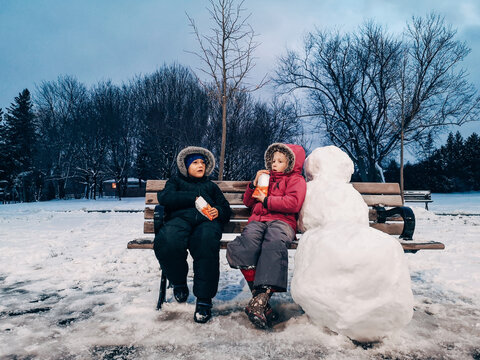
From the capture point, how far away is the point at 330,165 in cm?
291

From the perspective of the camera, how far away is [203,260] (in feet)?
8.43

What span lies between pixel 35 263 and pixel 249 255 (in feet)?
10.5

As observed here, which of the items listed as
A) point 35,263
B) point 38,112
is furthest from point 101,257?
point 38,112

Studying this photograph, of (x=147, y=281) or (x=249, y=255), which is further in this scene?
(x=147, y=281)

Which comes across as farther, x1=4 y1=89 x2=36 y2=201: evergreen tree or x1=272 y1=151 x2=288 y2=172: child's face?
x1=4 y1=89 x2=36 y2=201: evergreen tree

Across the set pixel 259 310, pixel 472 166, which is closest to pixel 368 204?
pixel 259 310

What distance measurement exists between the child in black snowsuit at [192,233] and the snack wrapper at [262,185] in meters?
0.35

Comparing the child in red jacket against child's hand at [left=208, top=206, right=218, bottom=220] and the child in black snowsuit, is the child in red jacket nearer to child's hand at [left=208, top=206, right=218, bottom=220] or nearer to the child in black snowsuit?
the child in black snowsuit

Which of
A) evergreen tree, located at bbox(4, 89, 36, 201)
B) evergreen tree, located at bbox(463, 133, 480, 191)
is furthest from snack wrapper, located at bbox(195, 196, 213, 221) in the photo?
evergreen tree, located at bbox(463, 133, 480, 191)

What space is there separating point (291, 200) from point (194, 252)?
90 centimetres

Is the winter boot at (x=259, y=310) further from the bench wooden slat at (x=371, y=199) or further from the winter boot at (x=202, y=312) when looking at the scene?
the bench wooden slat at (x=371, y=199)

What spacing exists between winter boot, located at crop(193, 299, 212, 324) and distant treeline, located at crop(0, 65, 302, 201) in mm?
19635

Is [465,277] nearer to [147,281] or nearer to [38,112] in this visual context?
[147,281]

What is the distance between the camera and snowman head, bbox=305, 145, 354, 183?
2.90 m
